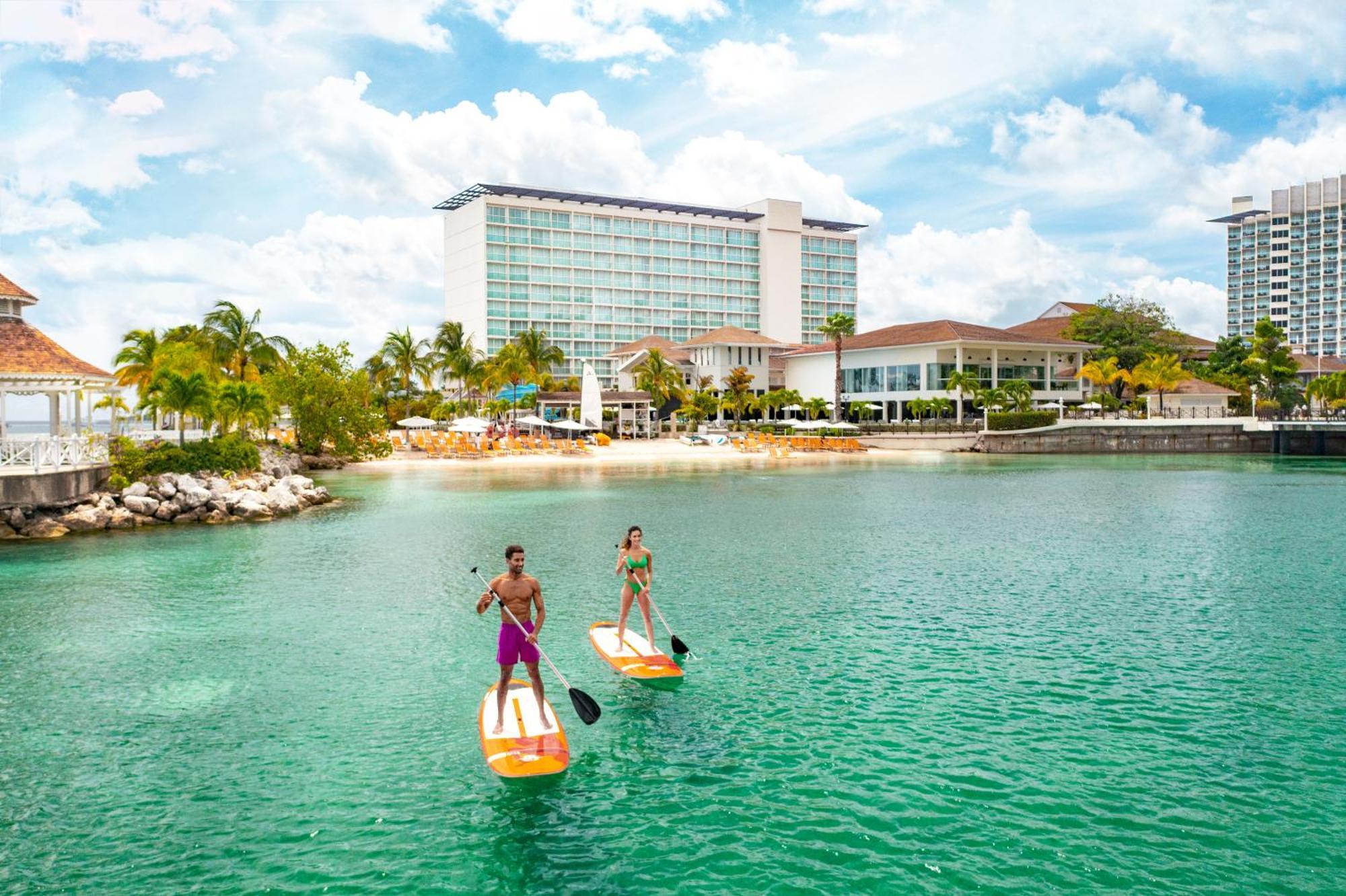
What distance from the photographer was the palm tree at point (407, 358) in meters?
87.9

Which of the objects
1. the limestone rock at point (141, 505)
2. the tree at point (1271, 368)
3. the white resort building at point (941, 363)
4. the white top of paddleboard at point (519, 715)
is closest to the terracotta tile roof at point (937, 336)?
the white resort building at point (941, 363)

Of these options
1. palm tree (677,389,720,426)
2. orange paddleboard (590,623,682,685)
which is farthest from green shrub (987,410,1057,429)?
orange paddleboard (590,623,682,685)

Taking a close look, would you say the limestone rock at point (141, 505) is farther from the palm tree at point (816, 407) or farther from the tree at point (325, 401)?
the palm tree at point (816, 407)

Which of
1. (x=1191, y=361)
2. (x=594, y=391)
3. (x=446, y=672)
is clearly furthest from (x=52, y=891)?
(x=1191, y=361)

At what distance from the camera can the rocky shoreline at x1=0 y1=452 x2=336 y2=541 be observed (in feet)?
94.8

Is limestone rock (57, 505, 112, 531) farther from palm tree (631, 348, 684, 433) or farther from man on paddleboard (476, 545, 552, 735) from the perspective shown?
palm tree (631, 348, 684, 433)

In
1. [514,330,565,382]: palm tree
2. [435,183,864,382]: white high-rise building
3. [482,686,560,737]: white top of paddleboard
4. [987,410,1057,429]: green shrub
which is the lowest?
[482,686,560,737]: white top of paddleboard

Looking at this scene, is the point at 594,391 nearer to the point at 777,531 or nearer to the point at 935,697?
the point at 777,531

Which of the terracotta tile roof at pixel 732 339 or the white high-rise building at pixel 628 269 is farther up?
the white high-rise building at pixel 628 269

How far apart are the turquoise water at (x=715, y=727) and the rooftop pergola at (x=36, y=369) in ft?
26.9

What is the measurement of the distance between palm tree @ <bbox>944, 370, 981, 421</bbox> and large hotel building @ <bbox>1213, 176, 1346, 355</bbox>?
109373mm

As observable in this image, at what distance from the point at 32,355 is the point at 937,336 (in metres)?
68.7

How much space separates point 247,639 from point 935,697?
11281 millimetres

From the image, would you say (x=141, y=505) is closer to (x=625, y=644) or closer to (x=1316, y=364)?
(x=625, y=644)
